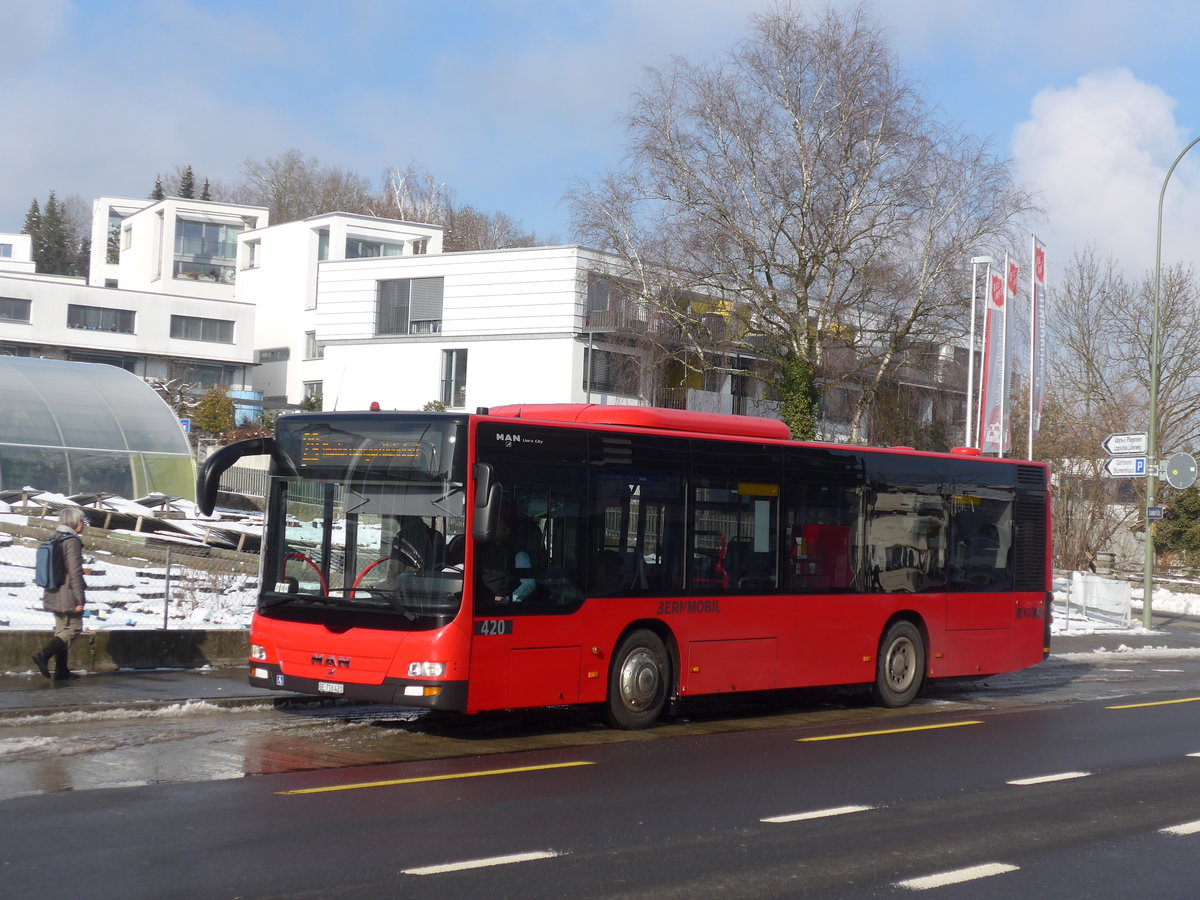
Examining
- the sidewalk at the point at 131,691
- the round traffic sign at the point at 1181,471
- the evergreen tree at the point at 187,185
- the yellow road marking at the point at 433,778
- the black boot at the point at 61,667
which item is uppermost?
the evergreen tree at the point at 187,185

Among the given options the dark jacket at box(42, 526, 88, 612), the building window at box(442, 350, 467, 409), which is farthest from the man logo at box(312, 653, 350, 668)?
the building window at box(442, 350, 467, 409)

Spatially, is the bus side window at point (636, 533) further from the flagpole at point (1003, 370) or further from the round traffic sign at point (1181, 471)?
the round traffic sign at point (1181, 471)

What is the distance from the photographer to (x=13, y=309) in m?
73.0

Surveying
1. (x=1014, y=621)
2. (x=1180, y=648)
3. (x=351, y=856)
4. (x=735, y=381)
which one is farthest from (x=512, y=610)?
(x=735, y=381)

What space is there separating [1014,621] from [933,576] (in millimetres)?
1740

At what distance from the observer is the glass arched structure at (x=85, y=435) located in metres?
32.4

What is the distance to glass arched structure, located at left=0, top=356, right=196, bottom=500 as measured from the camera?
32.4 meters

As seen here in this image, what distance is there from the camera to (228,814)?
815 centimetres

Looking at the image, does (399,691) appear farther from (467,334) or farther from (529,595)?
(467,334)

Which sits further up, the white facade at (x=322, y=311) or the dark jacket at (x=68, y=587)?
the white facade at (x=322, y=311)

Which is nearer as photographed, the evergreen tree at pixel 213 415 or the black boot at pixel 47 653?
the black boot at pixel 47 653

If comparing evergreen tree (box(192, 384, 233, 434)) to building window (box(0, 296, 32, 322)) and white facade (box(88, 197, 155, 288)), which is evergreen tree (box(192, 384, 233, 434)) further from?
white facade (box(88, 197, 155, 288))

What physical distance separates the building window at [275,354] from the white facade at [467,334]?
1073 centimetres

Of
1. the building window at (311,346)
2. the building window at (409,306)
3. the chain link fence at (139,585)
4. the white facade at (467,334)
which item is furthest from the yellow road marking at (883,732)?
the building window at (311,346)
